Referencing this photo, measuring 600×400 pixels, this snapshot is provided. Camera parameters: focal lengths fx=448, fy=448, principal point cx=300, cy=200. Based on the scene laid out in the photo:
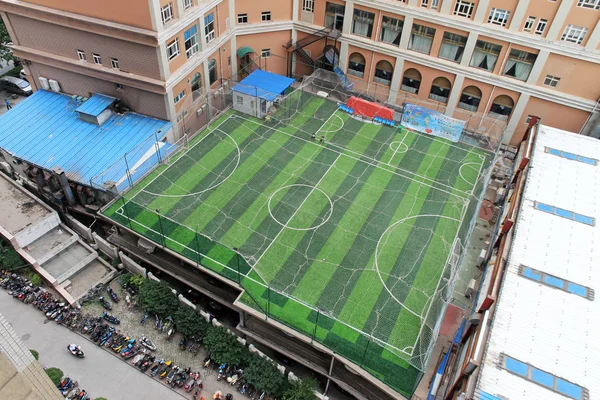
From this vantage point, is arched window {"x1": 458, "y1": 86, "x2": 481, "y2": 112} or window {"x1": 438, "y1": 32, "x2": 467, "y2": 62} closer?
window {"x1": 438, "y1": 32, "x2": 467, "y2": 62}

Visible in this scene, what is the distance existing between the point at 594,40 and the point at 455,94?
35.2ft

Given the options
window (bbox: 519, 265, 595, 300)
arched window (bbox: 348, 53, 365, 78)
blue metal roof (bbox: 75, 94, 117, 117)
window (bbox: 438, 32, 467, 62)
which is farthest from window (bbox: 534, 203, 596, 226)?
blue metal roof (bbox: 75, 94, 117, 117)

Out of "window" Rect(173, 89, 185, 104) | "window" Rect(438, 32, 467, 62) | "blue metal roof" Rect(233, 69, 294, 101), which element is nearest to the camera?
"window" Rect(173, 89, 185, 104)

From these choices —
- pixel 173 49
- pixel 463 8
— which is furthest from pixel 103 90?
pixel 463 8

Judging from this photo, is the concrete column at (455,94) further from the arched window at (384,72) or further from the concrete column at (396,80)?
the arched window at (384,72)

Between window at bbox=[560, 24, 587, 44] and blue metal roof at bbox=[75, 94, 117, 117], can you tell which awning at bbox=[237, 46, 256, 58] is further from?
window at bbox=[560, 24, 587, 44]

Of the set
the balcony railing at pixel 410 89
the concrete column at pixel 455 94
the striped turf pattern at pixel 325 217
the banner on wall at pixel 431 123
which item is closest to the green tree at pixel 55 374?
the striped turf pattern at pixel 325 217

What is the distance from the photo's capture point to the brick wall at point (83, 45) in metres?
32.2

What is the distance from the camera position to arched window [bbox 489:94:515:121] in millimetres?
38562

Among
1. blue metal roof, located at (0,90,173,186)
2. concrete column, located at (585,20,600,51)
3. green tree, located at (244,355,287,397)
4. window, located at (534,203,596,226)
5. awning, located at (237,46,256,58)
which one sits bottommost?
green tree, located at (244,355,287,397)

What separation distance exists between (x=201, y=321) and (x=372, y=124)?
2218 cm

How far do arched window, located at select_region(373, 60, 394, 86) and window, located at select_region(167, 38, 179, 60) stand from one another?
18732mm

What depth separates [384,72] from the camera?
139 feet

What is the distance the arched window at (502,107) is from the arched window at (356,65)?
1233cm
